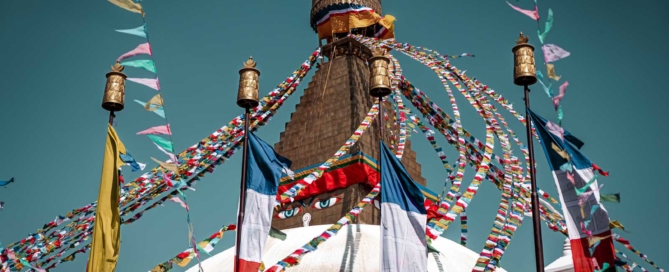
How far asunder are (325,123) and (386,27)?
376 cm

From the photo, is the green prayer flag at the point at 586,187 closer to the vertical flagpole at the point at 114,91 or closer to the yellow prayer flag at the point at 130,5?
the yellow prayer flag at the point at 130,5

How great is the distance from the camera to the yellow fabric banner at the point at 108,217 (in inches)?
441

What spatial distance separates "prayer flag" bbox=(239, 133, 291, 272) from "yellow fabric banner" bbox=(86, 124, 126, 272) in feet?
5.92

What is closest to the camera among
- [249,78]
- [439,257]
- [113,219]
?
[113,219]

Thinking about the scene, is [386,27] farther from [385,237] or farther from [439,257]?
[385,237]

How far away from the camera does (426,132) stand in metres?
17.9

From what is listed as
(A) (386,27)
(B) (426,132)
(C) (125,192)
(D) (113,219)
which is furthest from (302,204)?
(D) (113,219)

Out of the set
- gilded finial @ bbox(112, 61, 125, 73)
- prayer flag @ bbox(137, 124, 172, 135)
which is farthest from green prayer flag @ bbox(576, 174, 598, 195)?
gilded finial @ bbox(112, 61, 125, 73)

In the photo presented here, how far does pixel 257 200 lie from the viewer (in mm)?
12141

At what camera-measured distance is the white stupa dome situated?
49.9ft

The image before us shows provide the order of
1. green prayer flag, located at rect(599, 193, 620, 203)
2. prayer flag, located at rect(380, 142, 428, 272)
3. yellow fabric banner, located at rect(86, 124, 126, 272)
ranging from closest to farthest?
yellow fabric banner, located at rect(86, 124, 126, 272)
green prayer flag, located at rect(599, 193, 620, 203)
prayer flag, located at rect(380, 142, 428, 272)

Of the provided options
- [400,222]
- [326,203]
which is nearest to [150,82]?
[400,222]

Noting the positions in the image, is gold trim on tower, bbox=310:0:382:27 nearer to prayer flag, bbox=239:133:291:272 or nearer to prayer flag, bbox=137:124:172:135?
prayer flag, bbox=239:133:291:272

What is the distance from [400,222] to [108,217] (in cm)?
427
